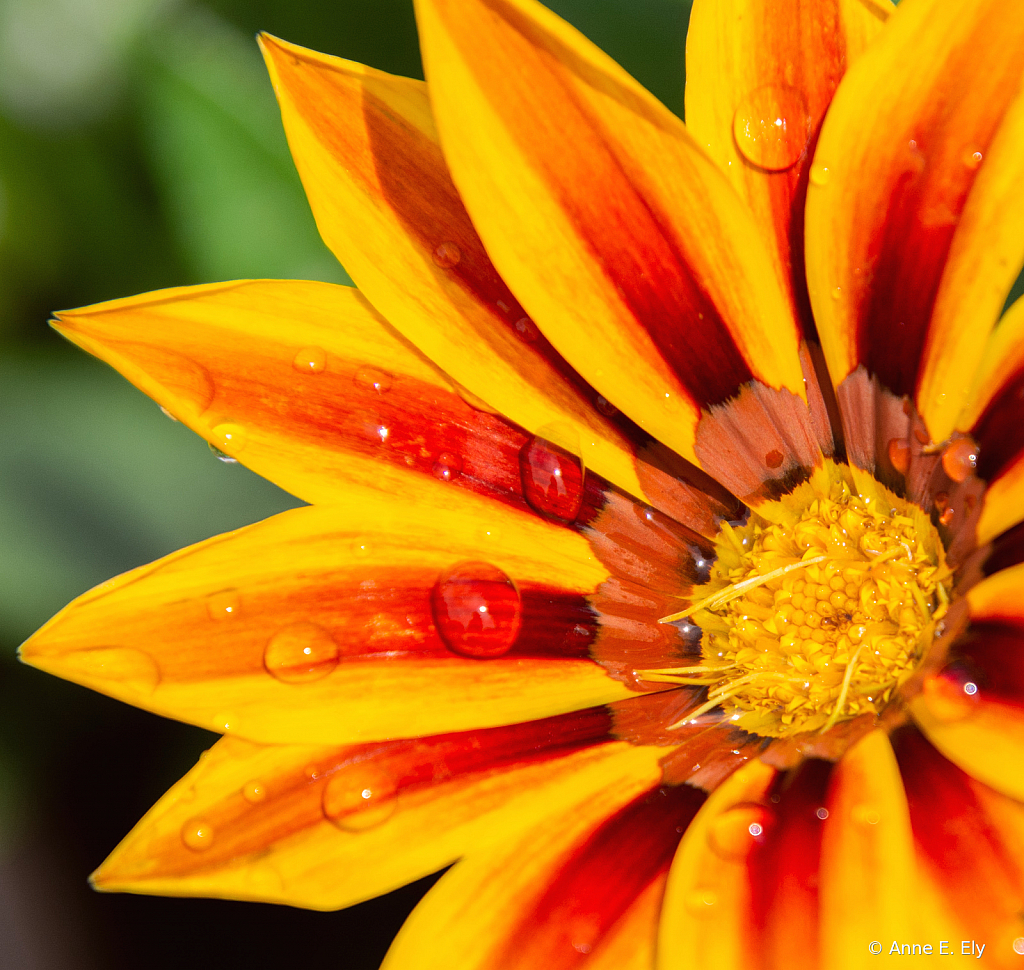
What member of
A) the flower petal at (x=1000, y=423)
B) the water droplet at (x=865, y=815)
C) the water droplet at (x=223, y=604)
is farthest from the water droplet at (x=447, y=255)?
the water droplet at (x=865, y=815)

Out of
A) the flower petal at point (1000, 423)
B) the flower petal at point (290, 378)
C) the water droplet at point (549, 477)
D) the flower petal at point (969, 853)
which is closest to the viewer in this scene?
the flower petal at point (969, 853)

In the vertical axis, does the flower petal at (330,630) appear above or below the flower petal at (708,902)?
above

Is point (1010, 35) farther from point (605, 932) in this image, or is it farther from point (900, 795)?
point (605, 932)

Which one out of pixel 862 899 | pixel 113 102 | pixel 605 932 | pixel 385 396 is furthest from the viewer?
pixel 113 102

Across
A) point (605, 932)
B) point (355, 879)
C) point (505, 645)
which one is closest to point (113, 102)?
point (505, 645)

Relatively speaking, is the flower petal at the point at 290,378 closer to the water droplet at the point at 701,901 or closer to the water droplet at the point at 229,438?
the water droplet at the point at 229,438

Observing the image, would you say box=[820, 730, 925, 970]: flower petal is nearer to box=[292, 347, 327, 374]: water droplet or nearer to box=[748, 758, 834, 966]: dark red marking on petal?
box=[748, 758, 834, 966]: dark red marking on petal

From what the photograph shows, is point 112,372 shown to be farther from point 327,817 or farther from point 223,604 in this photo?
point 327,817
